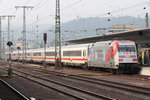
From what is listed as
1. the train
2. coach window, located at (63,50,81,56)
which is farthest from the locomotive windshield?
coach window, located at (63,50,81,56)

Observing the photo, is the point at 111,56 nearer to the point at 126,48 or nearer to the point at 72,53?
the point at 126,48

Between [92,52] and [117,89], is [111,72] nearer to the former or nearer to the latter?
[92,52]

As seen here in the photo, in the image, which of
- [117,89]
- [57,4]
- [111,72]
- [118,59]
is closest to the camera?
[117,89]

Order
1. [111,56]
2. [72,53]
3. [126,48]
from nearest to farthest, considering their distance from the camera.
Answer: [126,48], [111,56], [72,53]

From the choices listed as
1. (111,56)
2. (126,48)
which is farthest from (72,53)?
(126,48)

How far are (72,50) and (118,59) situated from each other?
14489mm

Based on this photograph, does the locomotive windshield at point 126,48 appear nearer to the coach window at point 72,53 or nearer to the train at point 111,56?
the train at point 111,56


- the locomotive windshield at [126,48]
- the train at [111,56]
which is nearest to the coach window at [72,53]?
the train at [111,56]

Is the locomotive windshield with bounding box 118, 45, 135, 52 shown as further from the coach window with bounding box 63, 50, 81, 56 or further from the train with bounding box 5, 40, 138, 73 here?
the coach window with bounding box 63, 50, 81, 56

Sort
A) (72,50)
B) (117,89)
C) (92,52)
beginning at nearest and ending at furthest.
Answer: (117,89), (92,52), (72,50)

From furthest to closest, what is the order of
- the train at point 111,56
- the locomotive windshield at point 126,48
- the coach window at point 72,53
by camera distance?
1. the coach window at point 72,53
2. the locomotive windshield at point 126,48
3. the train at point 111,56

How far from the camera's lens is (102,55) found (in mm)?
27125

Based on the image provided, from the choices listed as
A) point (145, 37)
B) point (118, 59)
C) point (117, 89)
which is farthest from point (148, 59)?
point (117, 89)

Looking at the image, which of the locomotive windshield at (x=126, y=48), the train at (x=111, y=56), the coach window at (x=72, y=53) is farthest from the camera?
the coach window at (x=72, y=53)
